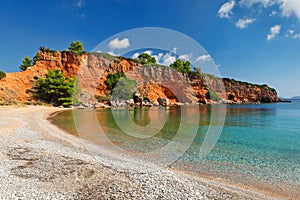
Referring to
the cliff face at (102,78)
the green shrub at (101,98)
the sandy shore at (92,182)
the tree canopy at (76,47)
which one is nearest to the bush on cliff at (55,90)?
the cliff face at (102,78)

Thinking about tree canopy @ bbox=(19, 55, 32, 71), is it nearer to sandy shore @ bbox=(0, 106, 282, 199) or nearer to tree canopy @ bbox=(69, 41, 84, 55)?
tree canopy @ bbox=(69, 41, 84, 55)

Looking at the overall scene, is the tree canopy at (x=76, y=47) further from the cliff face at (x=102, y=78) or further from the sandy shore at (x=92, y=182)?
the sandy shore at (x=92, y=182)

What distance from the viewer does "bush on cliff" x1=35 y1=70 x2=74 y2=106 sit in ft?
128

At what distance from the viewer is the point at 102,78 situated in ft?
190

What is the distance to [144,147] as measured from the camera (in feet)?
33.2

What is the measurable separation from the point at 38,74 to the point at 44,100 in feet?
36.2

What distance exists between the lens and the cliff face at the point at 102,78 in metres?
41.5

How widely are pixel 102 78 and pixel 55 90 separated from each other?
20006mm

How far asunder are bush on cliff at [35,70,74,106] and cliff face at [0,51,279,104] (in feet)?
8.33

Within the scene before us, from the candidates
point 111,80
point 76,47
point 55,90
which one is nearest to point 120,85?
point 111,80

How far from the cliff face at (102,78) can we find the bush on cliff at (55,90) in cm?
254

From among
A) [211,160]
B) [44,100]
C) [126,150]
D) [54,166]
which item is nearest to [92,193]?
[54,166]

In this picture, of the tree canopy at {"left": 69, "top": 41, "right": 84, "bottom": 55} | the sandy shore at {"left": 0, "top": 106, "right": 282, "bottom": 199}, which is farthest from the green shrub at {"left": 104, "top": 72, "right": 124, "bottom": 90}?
the sandy shore at {"left": 0, "top": 106, "right": 282, "bottom": 199}

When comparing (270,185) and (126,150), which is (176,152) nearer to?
(126,150)
